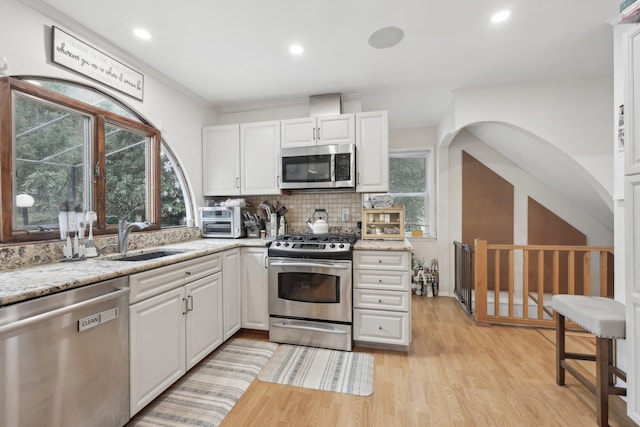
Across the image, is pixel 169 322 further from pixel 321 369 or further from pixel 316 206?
pixel 316 206

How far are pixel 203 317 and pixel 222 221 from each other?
1.19 m

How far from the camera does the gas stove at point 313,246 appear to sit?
8.00 feet

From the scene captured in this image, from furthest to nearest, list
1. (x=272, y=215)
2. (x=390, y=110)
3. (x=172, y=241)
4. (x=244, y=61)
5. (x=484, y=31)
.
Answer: (x=390, y=110)
(x=272, y=215)
(x=172, y=241)
(x=244, y=61)
(x=484, y=31)

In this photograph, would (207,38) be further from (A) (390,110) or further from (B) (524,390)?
(B) (524,390)

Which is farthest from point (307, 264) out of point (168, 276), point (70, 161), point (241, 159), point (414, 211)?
point (414, 211)

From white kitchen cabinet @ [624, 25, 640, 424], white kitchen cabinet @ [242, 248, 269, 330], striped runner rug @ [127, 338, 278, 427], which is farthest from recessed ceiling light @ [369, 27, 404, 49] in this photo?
striped runner rug @ [127, 338, 278, 427]

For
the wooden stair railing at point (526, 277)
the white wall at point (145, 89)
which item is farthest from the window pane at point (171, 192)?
the wooden stair railing at point (526, 277)

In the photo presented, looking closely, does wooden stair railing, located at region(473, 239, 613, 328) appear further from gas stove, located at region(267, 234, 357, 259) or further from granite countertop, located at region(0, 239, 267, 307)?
granite countertop, located at region(0, 239, 267, 307)

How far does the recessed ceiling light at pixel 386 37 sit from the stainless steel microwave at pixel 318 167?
910 millimetres

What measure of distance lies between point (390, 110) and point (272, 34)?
201 cm

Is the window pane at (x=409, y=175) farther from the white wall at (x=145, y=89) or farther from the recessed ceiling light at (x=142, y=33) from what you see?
the recessed ceiling light at (x=142, y=33)

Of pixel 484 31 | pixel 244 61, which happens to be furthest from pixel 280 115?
pixel 484 31

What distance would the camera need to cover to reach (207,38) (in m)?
2.10

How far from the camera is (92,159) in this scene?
2.11 meters
